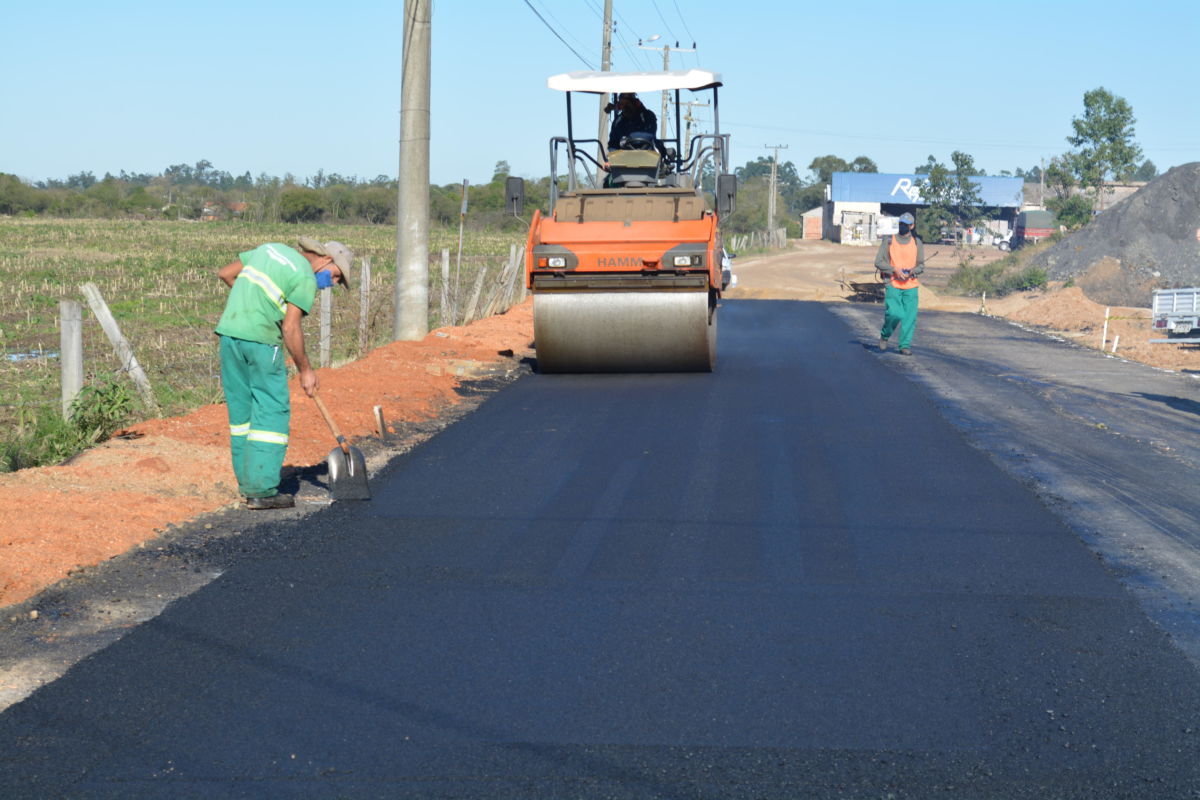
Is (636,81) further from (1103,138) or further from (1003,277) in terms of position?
(1103,138)

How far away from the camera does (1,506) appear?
22.3ft

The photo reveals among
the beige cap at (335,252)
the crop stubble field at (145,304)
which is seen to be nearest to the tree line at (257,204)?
the crop stubble field at (145,304)

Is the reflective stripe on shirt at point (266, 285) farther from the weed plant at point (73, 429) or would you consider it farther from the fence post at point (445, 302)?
the fence post at point (445, 302)

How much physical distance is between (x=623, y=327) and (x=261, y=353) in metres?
6.27

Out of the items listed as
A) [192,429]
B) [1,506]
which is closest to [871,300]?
[192,429]

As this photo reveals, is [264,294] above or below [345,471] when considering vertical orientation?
above

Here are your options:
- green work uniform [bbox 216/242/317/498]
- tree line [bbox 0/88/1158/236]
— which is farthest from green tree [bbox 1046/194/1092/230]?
green work uniform [bbox 216/242/317/498]

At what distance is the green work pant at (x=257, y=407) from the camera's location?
736 cm

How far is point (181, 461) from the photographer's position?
8.30 metres

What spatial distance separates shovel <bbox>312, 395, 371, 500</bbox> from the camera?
7.61 m

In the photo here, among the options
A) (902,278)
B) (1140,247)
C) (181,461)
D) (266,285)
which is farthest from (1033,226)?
(266,285)

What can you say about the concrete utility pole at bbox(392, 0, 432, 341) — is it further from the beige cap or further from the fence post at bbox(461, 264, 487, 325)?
the beige cap

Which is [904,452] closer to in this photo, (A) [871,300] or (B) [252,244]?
(A) [871,300]

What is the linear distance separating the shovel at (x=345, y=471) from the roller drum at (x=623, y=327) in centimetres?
573
